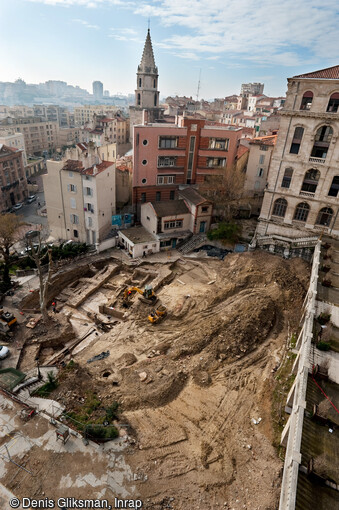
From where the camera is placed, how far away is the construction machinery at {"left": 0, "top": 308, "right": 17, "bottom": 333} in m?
30.5

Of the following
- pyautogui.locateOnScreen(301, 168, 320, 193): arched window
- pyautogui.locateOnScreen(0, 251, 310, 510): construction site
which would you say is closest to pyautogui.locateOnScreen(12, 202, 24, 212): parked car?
pyautogui.locateOnScreen(0, 251, 310, 510): construction site

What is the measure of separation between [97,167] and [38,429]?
36.4 meters

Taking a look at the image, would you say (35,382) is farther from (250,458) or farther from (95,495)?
(250,458)

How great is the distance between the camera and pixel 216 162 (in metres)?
55.5

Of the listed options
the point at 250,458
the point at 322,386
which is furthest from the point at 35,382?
the point at 322,386

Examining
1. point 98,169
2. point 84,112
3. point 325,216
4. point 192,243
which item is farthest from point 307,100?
point 84,112

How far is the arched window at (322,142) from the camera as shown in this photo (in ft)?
128

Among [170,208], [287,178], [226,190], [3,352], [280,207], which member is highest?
[287,178]

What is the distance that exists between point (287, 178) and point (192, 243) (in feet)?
57.6

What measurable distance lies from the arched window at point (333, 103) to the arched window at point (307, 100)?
237cm

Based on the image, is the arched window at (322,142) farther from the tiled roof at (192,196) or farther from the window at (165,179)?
the window at (165,179)

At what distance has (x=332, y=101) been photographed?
3747cm

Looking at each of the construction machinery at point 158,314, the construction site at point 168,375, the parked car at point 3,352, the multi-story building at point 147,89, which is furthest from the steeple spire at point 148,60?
the parked car at point 3,352

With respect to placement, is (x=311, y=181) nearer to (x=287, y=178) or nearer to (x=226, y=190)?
(x=287, y=178)
